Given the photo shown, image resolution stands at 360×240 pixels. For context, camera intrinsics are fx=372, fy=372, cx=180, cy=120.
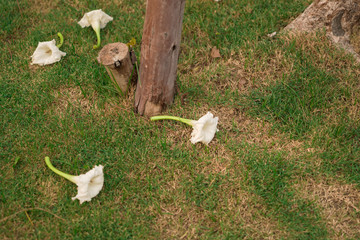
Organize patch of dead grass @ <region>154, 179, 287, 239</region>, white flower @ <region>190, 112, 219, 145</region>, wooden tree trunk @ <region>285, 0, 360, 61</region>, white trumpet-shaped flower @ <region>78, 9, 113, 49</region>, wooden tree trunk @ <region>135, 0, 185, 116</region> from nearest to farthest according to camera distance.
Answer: patch of dead grass @ <region>154, 179, 287, 239</region>
wooden tree trunk @ <region>135, 0, 185, 116</region>
white flower @ <region>190, 112, 219, 145</region>
wooden tree trunk @ <region>285, 0, 360, 61</region>
white trumpet-shaped flower @ <region>78, 9, 113, 49</region>

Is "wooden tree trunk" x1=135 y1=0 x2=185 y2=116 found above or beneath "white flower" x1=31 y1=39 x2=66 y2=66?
above

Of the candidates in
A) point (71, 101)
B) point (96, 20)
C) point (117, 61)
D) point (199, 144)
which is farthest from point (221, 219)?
point (96, 20)

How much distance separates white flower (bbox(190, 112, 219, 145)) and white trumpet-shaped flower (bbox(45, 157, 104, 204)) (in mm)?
743

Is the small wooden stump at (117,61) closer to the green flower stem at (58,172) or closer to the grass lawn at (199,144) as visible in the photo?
the grass lawn at (199,144)

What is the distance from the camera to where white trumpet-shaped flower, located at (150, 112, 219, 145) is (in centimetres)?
279

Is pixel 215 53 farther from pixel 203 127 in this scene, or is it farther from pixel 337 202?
pixel 337 202

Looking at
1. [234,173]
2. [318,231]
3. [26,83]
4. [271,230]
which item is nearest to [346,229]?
[318,231]

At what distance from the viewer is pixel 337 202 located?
8.45 feet

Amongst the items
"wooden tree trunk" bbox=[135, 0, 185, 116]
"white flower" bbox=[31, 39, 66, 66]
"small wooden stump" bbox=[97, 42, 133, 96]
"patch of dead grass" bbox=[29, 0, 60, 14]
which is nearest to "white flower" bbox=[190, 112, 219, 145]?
"wooden tree trunk" bbox=[135, 0, 185, 116]

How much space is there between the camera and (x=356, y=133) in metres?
2.90

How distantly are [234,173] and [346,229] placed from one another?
0.81 m

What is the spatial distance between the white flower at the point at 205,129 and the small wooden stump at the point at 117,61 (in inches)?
26.3

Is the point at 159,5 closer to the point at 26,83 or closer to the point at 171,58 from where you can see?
the point at 171,58

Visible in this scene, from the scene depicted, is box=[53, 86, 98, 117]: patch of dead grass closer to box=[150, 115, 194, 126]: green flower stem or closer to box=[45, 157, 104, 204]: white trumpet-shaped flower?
box=[150, 115, 194, 126]: green flower stem
